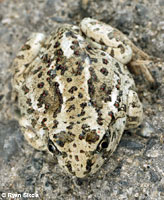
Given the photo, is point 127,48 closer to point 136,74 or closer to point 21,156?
point 136,74

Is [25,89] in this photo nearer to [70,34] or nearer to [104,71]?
[70,34]

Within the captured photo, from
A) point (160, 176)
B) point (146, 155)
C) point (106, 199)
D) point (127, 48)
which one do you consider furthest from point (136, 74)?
point (106, 199)

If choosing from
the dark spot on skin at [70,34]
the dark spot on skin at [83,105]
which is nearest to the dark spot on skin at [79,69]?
the dark spot on skin at [83,105]

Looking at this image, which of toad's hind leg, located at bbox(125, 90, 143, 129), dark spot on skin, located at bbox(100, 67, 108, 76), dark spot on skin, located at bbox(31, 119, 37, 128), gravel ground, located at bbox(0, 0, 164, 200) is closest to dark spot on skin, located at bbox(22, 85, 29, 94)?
dark spot on skin, located at bbox(31, 119, 37, 128)

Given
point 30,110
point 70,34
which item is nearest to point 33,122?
point 30,110

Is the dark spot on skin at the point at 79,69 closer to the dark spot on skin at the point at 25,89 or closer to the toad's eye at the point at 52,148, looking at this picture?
the dark spot on skin at the point at 25,89

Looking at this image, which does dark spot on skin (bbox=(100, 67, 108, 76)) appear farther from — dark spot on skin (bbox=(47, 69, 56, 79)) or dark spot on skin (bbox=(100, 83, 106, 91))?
dark spot on skin (bbox=(47, 69, 56, 79))
